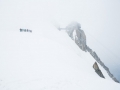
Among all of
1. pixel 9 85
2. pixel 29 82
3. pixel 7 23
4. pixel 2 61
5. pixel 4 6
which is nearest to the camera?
pixel 9 85

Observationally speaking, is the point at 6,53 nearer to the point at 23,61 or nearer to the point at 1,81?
the point at 23,61

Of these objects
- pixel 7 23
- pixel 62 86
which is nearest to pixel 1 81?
pixel 62 86

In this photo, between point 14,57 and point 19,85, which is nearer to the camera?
point 19,85

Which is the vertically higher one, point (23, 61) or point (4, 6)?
point (4, 6)

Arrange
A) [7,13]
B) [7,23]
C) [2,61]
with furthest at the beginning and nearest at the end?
[7,13], [7,23], [2,61]

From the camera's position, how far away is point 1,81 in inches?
361

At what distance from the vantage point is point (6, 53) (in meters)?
14.5

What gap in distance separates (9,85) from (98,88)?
28.7 ft

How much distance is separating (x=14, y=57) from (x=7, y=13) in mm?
38380

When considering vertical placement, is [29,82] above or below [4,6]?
below

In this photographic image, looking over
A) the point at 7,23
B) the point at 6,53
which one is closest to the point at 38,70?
the point at 6,53

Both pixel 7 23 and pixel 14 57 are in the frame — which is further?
pixel 7 23

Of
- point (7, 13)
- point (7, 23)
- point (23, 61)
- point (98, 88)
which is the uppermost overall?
point (7, 13)

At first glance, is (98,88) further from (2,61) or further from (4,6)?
(4,6)
